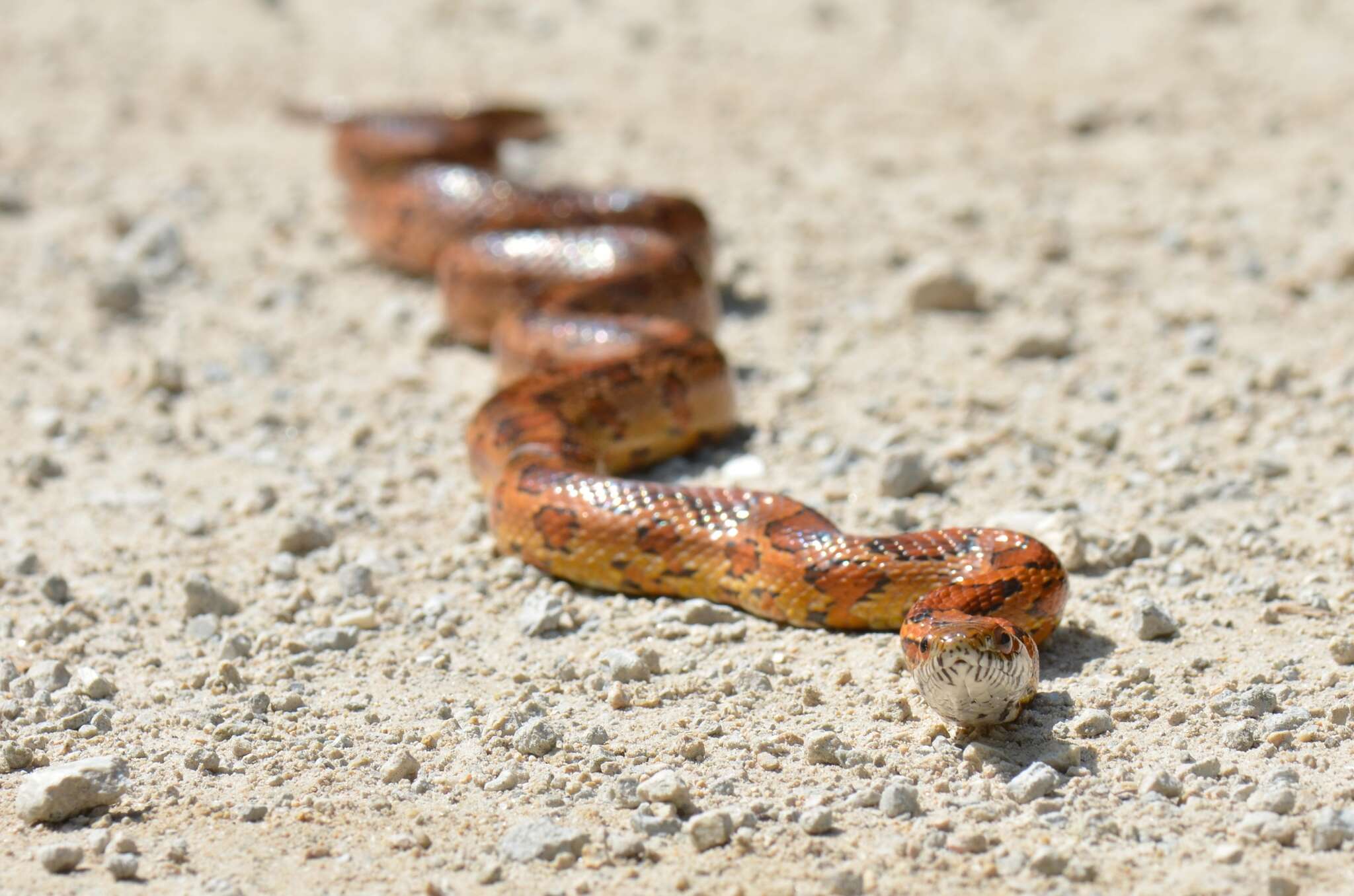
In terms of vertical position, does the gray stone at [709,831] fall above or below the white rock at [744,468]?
below

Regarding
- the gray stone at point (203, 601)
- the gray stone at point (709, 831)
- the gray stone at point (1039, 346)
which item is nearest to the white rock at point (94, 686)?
the gray stone at point (203, 601)

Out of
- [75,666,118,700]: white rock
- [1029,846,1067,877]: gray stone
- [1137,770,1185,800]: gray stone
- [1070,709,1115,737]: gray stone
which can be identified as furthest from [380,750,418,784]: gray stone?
[1137,770,1185,800]: gray stone

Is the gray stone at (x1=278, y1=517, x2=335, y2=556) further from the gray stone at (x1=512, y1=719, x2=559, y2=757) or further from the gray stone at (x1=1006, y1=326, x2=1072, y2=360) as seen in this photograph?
the gray stone at (x1=1006, y1=326, x2=1072, y2=360)

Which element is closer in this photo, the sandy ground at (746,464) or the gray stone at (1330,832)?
the gray stone at (1330,832)

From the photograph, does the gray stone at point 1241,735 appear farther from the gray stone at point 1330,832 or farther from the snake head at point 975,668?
the snake head at point 975,668

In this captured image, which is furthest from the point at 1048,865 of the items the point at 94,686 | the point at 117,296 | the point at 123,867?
the point at 117,296

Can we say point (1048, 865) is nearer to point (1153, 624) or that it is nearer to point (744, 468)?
point (1153, 624)
